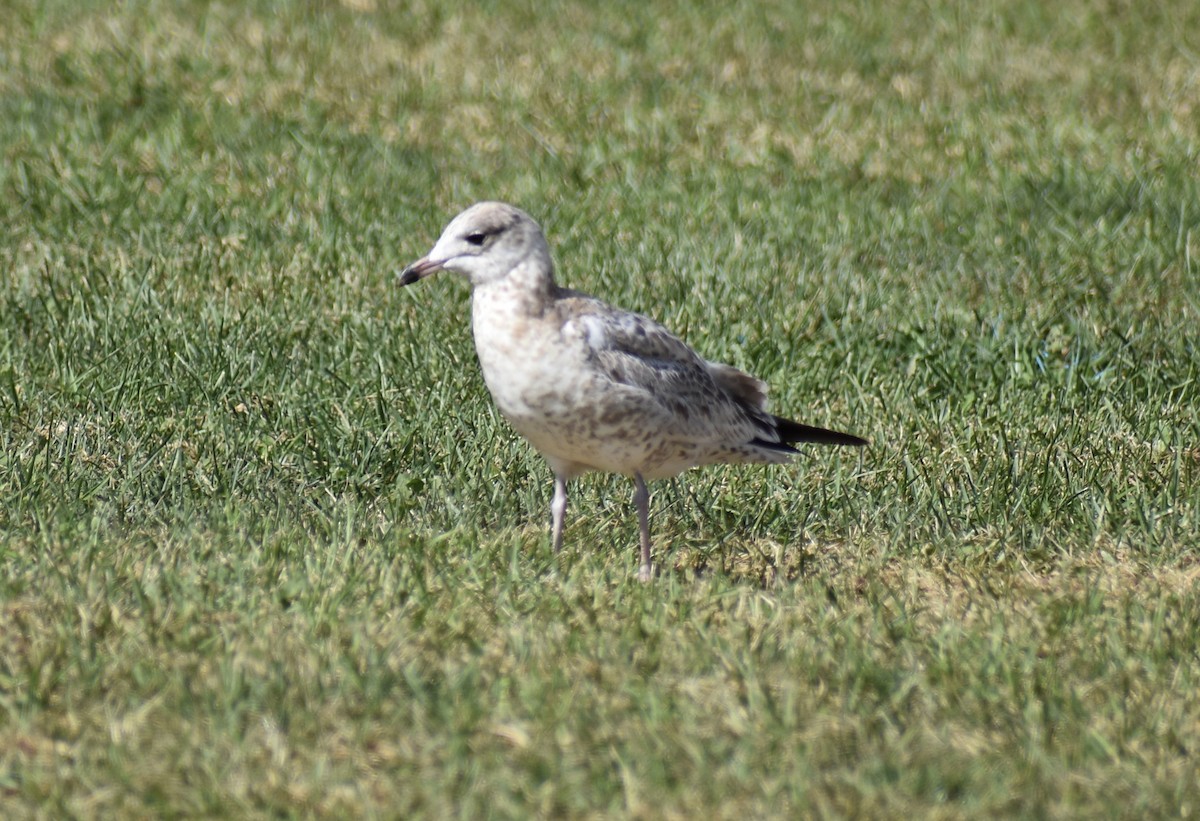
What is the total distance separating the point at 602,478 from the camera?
584 centimetres

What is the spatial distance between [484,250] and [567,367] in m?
0.43

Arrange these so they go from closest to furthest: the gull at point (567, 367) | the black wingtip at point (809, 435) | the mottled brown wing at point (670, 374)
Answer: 1. the gull at point (567, 367)
2. the mottled brown wing at point (670, 374)
3. the black wingtip at point (809, 435)

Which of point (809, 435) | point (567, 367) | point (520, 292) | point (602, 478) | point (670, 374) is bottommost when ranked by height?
point (602, 478)

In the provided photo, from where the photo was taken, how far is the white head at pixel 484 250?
466cm

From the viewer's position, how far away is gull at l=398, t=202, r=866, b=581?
15.0 feet

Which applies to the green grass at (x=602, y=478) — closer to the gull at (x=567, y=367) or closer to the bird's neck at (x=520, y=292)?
the gull at (x=567, y=367)

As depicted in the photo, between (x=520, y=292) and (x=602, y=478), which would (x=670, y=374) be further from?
(x=602, y=478)

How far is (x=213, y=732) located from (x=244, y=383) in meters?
2.74

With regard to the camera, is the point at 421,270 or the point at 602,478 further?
the point at 602,478

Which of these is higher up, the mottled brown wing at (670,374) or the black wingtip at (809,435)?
the mottled brown wing at (670,374)

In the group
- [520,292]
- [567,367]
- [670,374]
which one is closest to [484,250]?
[520,292]

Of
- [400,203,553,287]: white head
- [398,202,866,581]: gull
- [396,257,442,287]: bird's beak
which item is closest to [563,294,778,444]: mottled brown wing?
[398,202,866,581]: gull

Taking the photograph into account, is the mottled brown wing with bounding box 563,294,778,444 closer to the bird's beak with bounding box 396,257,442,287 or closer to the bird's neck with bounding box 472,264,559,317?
the bird's neck with bounding box 472,264,559,317

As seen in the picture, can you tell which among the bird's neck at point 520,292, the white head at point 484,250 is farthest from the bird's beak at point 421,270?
the bird's neck at point 520,292
